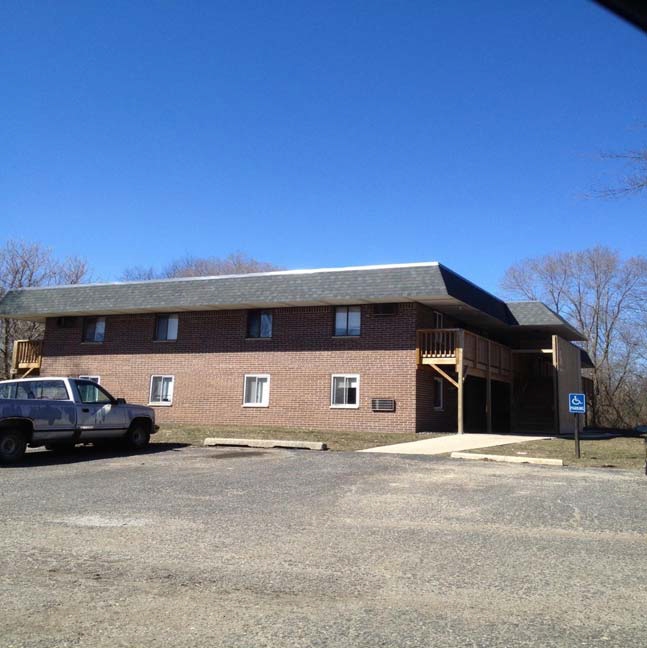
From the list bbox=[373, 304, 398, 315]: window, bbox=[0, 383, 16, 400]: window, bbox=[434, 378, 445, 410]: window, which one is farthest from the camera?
bbox=[434, 378, 445, 410]: window

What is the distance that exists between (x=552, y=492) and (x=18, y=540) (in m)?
7.24

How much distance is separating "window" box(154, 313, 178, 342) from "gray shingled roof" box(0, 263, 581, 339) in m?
0.82

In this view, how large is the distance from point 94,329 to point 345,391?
12328 millimetres

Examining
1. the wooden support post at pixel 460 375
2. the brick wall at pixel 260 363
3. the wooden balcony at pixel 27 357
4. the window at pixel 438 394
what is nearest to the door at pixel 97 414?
the brick wall at pixel 260 363

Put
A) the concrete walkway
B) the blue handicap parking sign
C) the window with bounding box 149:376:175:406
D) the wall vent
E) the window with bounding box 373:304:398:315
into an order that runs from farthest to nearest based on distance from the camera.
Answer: the window with bounding box 149:376:175:406
the window with bounding box 373:304:398:315
the wall vent
the concrete walkway
the blue handicap parking sign

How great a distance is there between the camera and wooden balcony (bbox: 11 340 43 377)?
97.5 ft

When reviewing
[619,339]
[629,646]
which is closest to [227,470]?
[629,646]

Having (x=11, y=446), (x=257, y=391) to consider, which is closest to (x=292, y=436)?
(x=257, y=391)

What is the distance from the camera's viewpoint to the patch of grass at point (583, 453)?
13945 millimetres

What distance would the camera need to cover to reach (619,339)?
48.5m

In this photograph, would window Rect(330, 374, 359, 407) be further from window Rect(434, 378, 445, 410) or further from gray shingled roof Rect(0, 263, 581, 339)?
window Rect(434, 378, 445, 410)

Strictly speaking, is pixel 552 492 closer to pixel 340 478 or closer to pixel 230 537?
pixel 340 478

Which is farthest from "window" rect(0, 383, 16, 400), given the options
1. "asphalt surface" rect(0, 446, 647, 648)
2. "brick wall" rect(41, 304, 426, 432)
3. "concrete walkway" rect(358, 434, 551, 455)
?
"brick wall" rect(41, 304, 426, 432)

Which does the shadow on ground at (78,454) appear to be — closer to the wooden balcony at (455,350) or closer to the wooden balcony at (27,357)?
the wooden balcony at (455,350)
